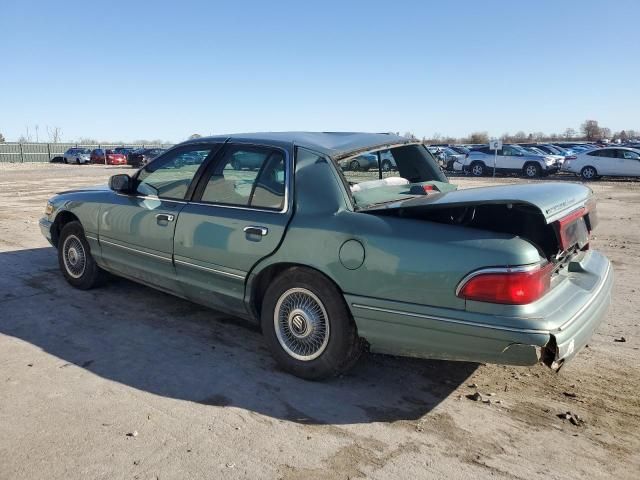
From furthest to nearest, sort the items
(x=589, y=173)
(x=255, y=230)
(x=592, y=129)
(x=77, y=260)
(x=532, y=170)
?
(x=592, y=129) → (x=532, y=170) → (x=589, y=173) → (x=77, y=260) → (x=255, y=230)

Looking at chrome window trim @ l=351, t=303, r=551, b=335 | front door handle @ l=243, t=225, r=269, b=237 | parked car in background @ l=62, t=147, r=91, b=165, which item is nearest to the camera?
chrome window trim @ l=351, t=303, r=551, b=335

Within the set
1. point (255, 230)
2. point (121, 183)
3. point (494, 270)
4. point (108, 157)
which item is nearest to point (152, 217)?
point (121, 183)

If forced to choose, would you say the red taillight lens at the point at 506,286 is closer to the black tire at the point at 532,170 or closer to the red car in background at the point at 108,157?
the black tire at the point at 532,170

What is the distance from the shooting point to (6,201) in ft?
48.2

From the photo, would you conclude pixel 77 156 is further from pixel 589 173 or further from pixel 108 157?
pixel 589 173

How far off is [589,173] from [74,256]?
2562 cm

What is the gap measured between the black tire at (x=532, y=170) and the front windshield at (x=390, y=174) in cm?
2524

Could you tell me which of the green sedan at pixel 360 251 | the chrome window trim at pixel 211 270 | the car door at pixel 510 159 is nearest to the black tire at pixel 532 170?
the car door at pixel 510 159

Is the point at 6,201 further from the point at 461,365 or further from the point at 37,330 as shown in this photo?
the point at 461,365

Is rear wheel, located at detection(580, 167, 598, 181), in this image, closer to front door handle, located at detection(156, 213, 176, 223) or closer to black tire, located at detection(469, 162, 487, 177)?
black tire, located at detection(469, 162, 487, 177)

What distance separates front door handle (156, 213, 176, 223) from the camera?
14.9 ft

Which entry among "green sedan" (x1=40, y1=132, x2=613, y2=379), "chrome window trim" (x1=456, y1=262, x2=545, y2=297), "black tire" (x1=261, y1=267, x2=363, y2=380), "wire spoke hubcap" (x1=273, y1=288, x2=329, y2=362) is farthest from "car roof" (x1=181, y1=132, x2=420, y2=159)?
"chrome window trim" (x1=456, y1=262, x2=545, y2=297)

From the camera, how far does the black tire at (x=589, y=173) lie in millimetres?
25938

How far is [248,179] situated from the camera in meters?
4.14
